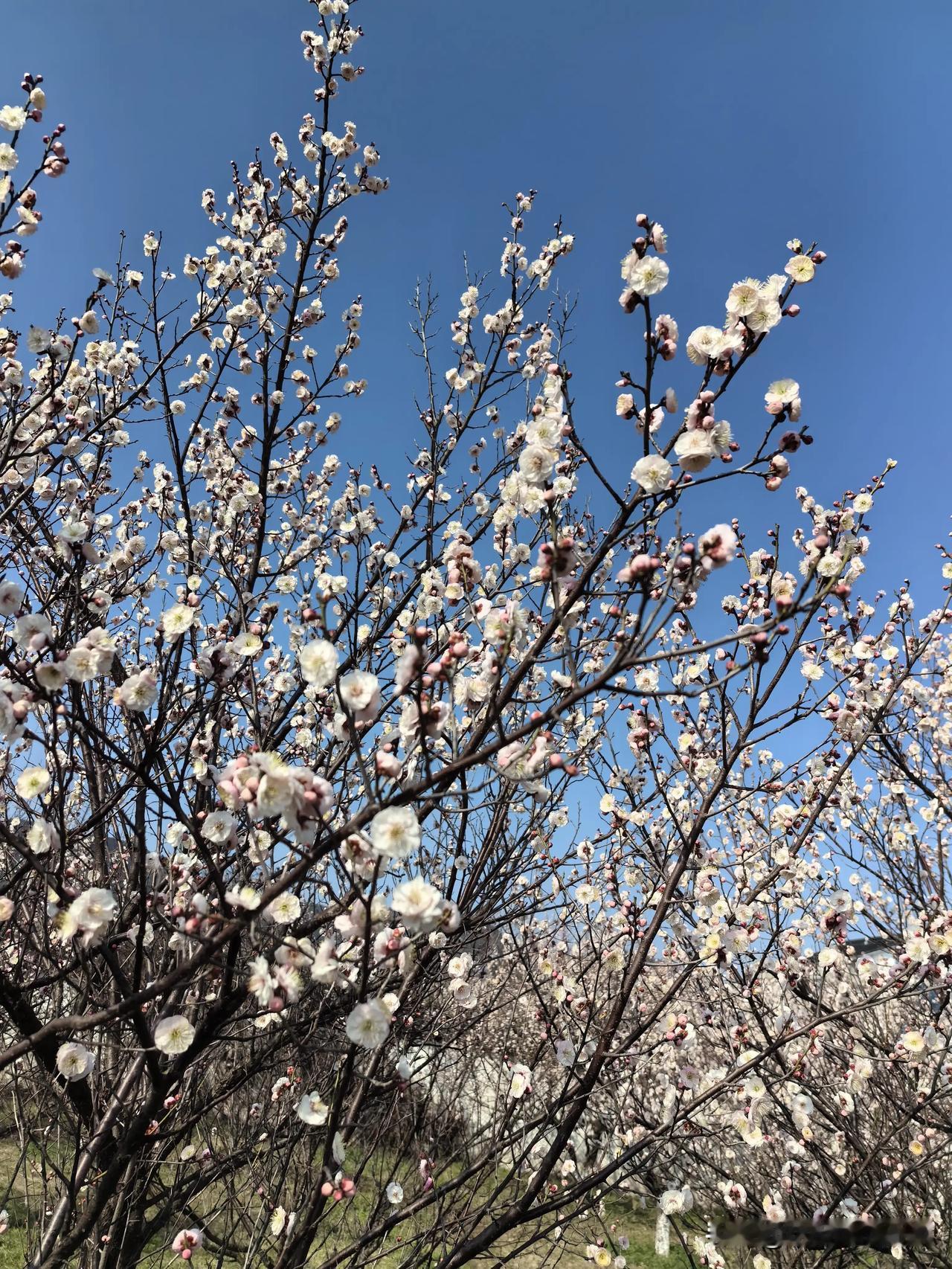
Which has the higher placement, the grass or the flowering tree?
the flowering tree

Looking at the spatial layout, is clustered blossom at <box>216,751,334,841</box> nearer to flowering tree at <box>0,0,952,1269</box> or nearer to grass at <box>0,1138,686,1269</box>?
flowering tree at <box>0,0,952,1269</box>

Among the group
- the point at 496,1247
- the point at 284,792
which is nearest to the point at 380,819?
the point at 284,792

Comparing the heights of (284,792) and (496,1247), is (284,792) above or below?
above

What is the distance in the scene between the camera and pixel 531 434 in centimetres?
212

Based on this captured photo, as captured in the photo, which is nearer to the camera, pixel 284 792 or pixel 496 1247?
pixel 284 792

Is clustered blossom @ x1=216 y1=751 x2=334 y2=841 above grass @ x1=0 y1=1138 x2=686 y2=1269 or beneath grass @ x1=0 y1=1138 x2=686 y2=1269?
above

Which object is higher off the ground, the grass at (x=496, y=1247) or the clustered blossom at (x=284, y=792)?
the clustered blossom at (x=284, y=792)

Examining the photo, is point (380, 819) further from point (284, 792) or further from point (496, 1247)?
point (496, 1247)

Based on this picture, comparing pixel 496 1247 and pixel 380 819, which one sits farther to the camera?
pixel 496 1247

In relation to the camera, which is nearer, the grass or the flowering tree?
the flowering tree

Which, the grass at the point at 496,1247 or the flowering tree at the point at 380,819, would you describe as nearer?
the flowering tree at the point at 380,819

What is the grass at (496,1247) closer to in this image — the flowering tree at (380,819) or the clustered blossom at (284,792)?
the flowering tree at (380,819)

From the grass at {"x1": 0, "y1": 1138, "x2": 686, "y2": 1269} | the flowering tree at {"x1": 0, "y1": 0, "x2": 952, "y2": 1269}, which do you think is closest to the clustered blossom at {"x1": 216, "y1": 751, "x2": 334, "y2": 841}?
the flowering tree at {"x1": 0, "y1": 0, "x2": 952, "y2": 1269}

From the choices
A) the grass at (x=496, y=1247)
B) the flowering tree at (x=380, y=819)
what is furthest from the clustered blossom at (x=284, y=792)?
the grass at (x=496, y=1247)
